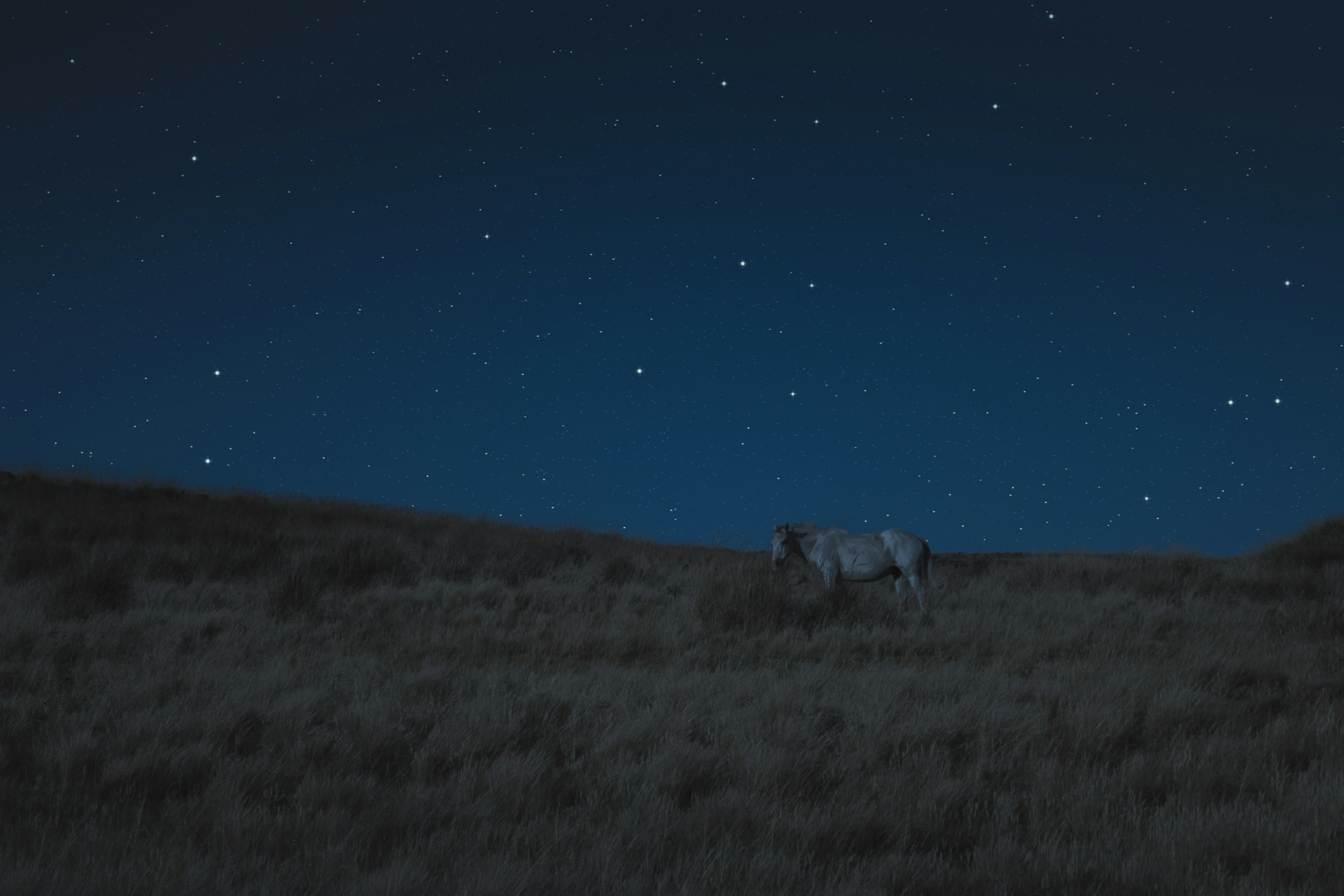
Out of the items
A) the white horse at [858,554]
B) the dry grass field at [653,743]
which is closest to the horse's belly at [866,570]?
the white horse at [858,554]

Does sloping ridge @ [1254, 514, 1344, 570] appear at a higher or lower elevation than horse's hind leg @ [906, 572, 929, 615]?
higher

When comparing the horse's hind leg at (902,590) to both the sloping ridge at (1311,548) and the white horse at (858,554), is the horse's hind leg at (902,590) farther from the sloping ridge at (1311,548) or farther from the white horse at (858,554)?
the sloping ridge at (1311,548)

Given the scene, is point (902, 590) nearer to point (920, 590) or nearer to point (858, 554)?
point (920, 590)

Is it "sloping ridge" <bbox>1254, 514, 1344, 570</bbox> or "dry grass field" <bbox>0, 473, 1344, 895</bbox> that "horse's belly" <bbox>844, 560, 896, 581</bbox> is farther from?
"sloping ridge" <bbox>1254, 514, 1344, 570</bbox>

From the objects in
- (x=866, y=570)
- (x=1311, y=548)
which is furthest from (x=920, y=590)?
(x=1311, y=548)

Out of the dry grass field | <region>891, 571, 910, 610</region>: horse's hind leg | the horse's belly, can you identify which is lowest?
the dry grass field

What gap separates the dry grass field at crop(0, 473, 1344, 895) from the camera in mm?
3350

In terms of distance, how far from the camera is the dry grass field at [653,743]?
132 inches

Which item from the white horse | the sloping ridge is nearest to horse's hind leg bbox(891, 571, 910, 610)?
the white horse

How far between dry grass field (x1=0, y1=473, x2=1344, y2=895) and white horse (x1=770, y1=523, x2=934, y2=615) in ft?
1.33

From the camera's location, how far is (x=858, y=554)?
10.5 meters

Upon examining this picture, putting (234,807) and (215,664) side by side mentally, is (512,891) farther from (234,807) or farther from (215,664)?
(215,664)

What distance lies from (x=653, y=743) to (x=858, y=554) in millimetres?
6252

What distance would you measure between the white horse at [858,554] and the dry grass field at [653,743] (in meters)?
0.41
